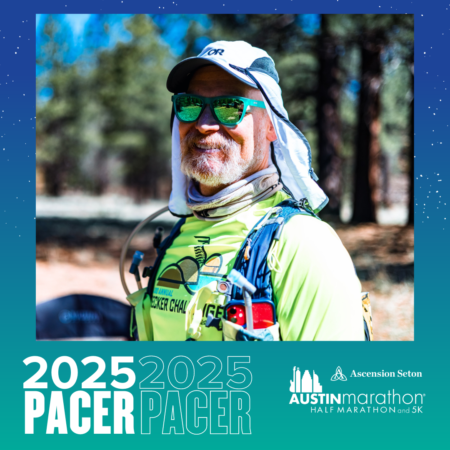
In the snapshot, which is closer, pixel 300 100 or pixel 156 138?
pixel 300 100

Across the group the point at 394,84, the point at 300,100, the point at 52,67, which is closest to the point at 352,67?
the point at 394,84

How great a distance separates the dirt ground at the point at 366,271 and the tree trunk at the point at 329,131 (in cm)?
95

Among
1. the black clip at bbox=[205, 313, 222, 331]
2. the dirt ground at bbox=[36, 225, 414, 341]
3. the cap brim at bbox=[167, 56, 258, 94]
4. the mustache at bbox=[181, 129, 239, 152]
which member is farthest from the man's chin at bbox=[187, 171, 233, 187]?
the dirt ground at bbox=[36, 225, 414, 341]

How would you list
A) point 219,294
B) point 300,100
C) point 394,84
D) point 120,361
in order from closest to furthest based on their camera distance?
point 219,294 < point 120,361 < point 300,100 < point 394,84

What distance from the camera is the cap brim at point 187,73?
234cm

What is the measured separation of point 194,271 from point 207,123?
2.33 ft

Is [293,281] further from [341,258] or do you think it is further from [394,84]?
[394,84]

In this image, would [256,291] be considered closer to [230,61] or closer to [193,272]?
[193,272]

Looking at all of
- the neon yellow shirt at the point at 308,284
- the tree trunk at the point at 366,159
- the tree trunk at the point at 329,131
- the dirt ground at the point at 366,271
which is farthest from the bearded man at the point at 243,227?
the tree trunk at the point at 366,159

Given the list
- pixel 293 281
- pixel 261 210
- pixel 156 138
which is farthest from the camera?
pixel 156 138

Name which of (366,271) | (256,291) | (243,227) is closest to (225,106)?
(243,227)

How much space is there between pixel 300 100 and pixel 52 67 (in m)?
10.4

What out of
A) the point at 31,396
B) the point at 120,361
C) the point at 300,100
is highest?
the point at 300,100

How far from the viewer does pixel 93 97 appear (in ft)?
68.5
